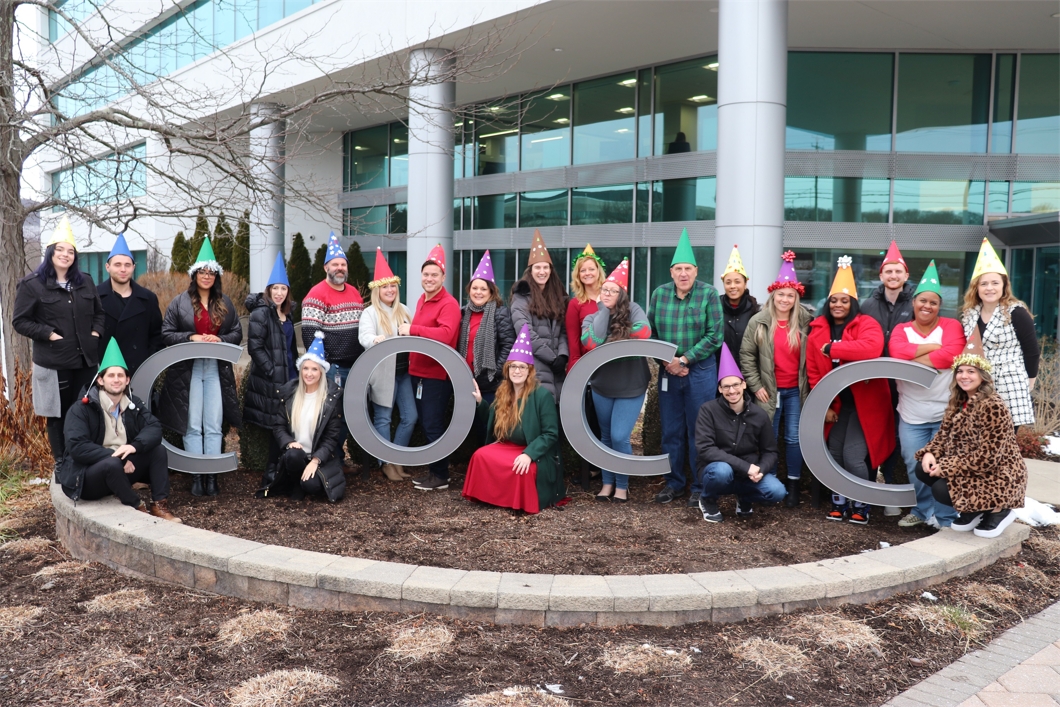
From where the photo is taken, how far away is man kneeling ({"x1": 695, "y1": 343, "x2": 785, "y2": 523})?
5.65 metres

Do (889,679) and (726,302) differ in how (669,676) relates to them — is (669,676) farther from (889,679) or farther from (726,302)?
(726,302)

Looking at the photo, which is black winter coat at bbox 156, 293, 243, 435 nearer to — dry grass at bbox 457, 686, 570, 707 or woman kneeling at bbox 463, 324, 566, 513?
woman kneeling at bbox 463, 324, 566, 513

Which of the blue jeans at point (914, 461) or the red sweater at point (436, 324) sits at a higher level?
the red sweater at point (436, 324)

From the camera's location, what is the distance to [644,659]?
153 inches

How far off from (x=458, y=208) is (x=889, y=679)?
716 inches

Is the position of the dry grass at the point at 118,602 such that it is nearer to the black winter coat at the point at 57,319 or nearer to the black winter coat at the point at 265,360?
the black winter coat at the point at 265,360

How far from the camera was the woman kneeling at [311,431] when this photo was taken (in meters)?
6.13

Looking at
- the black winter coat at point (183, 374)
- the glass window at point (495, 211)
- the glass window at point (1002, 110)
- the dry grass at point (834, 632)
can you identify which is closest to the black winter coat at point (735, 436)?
the dry grass at point (834, 632)

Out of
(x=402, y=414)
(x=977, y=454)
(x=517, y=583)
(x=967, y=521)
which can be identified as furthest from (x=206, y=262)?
(x=967, y=521)

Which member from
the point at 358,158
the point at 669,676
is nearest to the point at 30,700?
the point at 669,676

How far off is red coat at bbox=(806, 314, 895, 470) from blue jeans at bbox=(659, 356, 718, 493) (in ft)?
2.44

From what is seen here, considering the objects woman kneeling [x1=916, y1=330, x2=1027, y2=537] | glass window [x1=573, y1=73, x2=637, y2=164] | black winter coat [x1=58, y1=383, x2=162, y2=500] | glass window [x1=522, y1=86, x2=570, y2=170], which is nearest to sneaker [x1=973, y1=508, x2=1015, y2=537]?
woman kneeling [x1=916, y1=330, x2=1027, y2=537]

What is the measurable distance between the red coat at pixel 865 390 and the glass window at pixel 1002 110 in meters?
11.1

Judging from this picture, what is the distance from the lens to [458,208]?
20.8 metres
